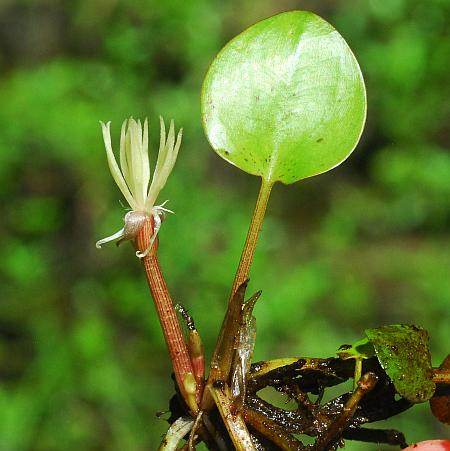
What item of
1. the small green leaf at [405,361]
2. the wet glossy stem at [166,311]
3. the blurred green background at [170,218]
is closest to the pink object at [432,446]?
the small green leaf at [405,361]

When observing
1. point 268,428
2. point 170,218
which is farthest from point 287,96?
point 170,218

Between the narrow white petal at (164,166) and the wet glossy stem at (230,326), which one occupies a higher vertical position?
the narrow white petal at (164,166)

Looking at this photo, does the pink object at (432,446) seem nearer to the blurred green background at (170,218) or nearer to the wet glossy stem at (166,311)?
the wet glossy stem at (166,311)

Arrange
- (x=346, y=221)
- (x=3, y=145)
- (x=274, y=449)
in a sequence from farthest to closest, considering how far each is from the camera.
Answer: (x=346, y=221)
(x=3, y=145)
(x=274, y=449)

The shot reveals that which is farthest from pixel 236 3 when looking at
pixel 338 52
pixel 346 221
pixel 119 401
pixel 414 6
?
pixel 338 52

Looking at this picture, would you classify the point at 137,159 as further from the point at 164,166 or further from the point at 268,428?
the point at 268,428

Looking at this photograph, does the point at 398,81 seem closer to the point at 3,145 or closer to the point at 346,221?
the point at 346,221

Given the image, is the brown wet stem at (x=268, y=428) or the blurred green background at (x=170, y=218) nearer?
the brown wet stem at (x=268, y=428)
